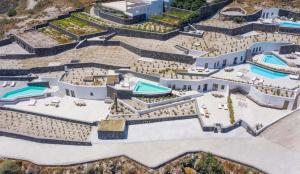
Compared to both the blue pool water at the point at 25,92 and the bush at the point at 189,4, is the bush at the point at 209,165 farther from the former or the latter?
the bush at the point at 189,4

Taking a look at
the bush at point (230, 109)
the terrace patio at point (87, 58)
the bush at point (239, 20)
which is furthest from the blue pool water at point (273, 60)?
the terrace patio at point (87, 58)

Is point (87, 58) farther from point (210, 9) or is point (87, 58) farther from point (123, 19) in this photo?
point (210, 9)

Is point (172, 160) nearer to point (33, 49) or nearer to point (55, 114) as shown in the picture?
point (55, 114)

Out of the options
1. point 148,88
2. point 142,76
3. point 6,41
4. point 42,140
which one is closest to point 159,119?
point 148,88

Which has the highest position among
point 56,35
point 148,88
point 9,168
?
point 56,35

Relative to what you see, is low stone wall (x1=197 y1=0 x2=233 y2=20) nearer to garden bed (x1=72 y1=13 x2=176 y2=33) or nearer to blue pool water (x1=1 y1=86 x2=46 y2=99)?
garden bed (x1=72 y1=13 x2=176 y2=33)

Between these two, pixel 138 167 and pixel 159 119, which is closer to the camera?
pixel 138 167
